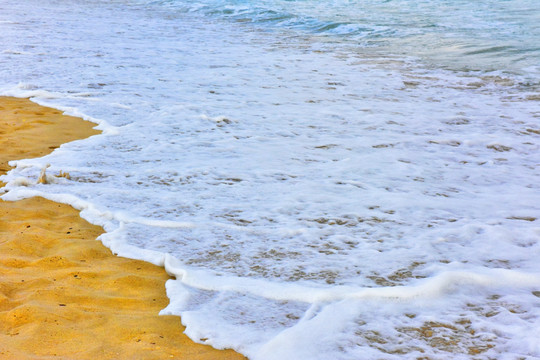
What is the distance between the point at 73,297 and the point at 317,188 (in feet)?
6.58

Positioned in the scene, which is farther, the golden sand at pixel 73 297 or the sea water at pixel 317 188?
the sea water at pixel 317 188

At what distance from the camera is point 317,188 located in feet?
13.1

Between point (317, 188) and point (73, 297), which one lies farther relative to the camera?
point (317, 188)

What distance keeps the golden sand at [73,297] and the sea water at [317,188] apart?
110 millimetres

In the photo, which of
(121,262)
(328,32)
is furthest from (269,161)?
(328,32)

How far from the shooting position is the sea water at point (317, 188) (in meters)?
2.43

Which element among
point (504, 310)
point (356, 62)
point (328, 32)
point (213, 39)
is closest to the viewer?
point (504, 310)

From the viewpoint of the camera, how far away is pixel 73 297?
258 cm

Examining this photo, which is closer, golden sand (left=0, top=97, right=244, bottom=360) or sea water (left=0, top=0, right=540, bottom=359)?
golden sand (left=0, top=97, right=244, bottom=360)

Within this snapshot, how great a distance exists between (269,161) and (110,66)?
17.6 ft

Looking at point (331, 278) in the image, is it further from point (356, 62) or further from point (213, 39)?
point (213, 39)

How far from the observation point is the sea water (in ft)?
7.98

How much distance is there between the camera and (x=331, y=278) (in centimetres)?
277

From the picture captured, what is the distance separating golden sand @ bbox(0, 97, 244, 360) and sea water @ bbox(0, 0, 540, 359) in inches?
4.3
